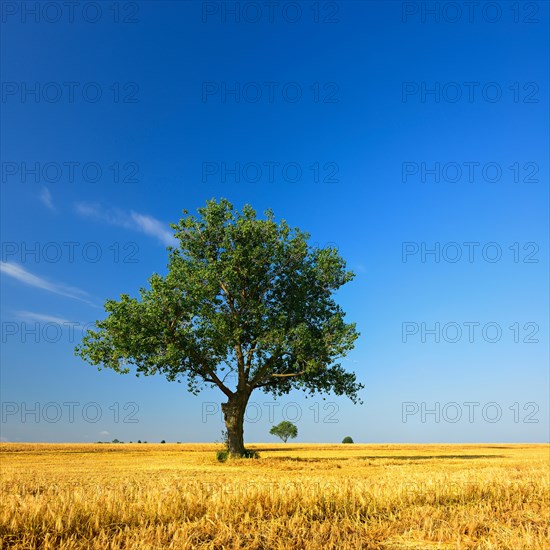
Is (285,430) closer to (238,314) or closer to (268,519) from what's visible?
(238,314)

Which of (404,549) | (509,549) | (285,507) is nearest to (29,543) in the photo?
(285,507)

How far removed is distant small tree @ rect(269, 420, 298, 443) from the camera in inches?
4542

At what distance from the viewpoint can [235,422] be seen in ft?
110

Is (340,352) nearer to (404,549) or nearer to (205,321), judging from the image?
(205,321)

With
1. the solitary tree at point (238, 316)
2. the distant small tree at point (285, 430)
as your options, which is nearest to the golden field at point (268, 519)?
the solitary tree at point (238, 316)

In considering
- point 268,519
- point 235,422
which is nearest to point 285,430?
point 235,422

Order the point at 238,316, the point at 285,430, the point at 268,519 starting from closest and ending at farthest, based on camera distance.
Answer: the point at 268,519, the point at 238,316, the point at 285,430

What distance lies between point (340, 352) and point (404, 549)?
2414 cm

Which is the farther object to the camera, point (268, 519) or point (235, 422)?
point (235, 422)

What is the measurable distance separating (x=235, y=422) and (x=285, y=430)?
8595 cm

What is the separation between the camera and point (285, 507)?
859 cm

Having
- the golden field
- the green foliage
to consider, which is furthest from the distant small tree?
the golden field

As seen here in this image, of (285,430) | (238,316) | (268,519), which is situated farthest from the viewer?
(285,430)

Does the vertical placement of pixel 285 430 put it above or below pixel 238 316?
below
